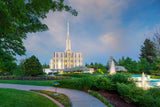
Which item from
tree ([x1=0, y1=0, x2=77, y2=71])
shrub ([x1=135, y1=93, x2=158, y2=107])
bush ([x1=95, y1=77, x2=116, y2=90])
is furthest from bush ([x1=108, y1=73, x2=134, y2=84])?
tree ([x1=0, y1=0, x2=77, y2=71])

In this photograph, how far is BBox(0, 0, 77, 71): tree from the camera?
106 inches

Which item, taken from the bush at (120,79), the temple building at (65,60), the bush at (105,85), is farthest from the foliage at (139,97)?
the temple building at (65,60)

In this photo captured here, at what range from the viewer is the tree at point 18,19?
2.69 metres

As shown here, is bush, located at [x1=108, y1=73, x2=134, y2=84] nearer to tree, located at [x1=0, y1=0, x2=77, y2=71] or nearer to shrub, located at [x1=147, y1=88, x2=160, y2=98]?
shrub, located at [x1=147, y1=88, x2=160, y2=98]

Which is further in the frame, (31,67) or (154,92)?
(31,67)

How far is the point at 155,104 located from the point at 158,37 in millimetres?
8354

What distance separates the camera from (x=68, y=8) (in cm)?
404

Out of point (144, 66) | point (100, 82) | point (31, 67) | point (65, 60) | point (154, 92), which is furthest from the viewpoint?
point (65, 60)

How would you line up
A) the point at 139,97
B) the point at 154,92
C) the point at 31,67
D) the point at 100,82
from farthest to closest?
1. the point at 31,67
2. the point at 100,82
3. the point at 154,92
4. the point at 139,97

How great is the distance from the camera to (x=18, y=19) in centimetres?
296

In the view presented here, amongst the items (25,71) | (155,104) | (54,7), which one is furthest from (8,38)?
(25,71)

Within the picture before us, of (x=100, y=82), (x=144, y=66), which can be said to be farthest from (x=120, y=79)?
(x=144, y=66)

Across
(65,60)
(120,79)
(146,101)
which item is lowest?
(146,101)

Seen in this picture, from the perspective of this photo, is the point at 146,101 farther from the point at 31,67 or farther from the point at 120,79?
the point at 31,67
